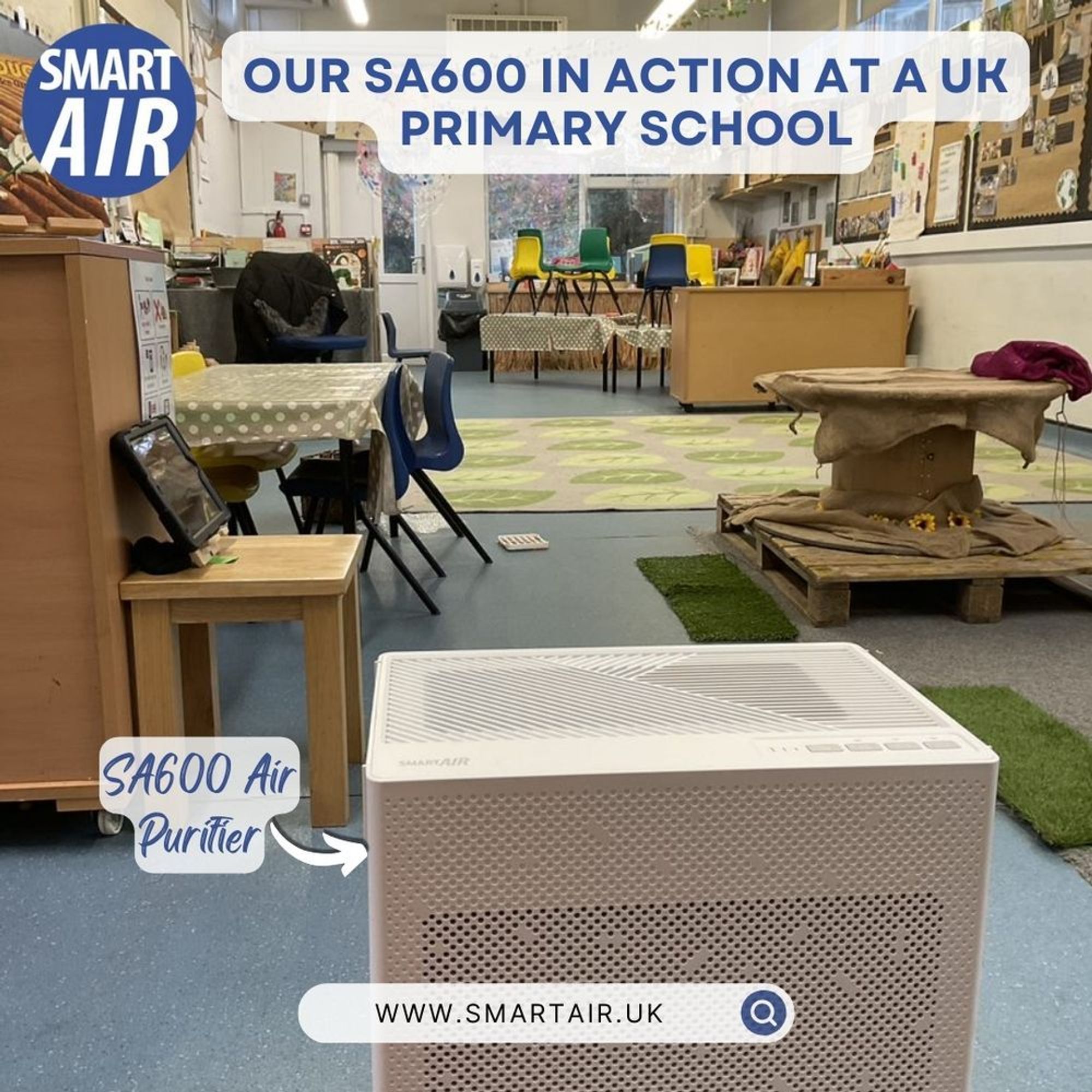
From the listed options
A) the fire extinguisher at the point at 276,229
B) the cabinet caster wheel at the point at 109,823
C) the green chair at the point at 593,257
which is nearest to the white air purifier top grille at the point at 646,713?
the cabinet caster wheel at the point at 109,823

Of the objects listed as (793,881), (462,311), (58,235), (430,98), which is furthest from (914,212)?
(793,881)

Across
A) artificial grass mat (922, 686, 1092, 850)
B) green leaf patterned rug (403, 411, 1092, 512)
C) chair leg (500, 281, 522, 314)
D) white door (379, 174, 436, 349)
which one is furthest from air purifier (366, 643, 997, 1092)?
white door (379, 174, 436, 349)

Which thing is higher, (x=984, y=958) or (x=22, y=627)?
(x=22, y=627)

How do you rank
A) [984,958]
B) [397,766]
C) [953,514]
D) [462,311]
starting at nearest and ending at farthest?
1. [397,766]
2. [984,958]
3. [953,514]
4. [462,311]

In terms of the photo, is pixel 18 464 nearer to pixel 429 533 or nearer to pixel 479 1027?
pixel 479 1027

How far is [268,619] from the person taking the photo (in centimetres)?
168

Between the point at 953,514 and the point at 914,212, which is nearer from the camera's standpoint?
the point at 953,514

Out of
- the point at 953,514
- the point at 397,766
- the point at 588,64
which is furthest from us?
A: the point at 588,64

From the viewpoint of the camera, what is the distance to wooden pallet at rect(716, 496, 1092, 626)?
8.80 feet

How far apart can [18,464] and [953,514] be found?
2368 millimetres

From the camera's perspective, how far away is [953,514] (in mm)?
2988

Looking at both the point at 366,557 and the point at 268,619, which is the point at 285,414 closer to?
the point at 268,619

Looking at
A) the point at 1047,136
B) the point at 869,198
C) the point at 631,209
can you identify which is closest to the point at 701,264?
the point at 869,198

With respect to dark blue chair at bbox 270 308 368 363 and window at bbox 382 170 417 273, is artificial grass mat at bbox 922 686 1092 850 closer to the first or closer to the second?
dark blue chair at bbox 270 308 368 363
